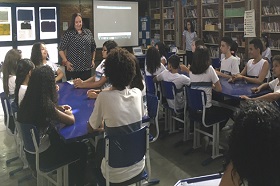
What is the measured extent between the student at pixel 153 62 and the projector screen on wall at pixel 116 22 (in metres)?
5.49

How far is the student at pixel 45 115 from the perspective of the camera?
2.21 meters

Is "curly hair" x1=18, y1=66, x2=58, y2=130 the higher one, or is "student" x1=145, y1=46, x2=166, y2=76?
"student" x1=145, y1=46, x2=166, y2=76

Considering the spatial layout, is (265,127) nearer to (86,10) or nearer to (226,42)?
(226,42)

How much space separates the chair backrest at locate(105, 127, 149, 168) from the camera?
6.28ft

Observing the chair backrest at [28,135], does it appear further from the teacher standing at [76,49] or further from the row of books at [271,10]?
the row of books at [271,10]

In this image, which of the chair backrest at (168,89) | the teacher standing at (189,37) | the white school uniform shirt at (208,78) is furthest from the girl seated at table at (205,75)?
the teacher standing at (189,37)

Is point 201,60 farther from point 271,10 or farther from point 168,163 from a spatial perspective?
point 271,10

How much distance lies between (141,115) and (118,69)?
0.39 m

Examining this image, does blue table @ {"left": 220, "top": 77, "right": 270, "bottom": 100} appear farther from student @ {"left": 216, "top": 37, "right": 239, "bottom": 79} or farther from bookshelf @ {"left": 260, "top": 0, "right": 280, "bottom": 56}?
bookshelf @ {"left": 260, "top": 0, "right": 280, "bottom": 56}

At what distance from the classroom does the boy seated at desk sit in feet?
0.05

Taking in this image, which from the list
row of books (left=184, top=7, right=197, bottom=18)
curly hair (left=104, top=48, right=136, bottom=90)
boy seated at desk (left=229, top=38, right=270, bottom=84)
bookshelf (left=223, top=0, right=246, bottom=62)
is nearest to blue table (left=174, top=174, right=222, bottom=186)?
curly hair (left=104, top=48, right=136, bottom=90)

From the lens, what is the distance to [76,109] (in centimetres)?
262

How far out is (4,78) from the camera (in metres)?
3.34

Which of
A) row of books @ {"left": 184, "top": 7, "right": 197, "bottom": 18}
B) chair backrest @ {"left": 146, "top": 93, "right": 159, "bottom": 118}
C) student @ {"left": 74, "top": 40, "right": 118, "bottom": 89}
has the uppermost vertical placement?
row of books @ {"left": 184, "top": 7, "right": 197, "bottom": 18}
